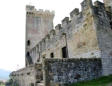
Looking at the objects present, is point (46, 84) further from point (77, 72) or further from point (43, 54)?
point (43, 54)

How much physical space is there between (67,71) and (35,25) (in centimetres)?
2072

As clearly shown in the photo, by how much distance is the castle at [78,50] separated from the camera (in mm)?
7402

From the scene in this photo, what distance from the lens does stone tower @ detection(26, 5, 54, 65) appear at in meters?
26.0

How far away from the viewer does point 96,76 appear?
8477 millimetres

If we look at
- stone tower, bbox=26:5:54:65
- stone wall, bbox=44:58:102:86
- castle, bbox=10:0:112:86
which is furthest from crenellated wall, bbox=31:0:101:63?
stone tower, bbox=26:5:54:65

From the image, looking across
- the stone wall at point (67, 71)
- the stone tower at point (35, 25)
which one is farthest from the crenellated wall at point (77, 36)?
the stone tower at point (35, 25)

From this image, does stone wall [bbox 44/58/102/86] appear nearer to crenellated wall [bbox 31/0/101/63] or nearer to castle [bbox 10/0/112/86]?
castle [bbox 10/0/112/86]

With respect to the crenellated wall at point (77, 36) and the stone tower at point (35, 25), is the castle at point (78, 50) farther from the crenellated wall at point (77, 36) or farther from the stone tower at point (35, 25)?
the stone tower at point (35, 25)

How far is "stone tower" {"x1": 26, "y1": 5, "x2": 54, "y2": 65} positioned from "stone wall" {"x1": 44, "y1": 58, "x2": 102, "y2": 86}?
17.6 meters

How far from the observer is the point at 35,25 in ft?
89.0

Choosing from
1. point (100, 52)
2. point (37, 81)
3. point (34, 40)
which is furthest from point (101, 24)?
point (34, 40)

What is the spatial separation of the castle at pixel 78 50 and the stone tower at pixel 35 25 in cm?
948

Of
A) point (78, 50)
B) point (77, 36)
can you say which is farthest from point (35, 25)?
point (78, 50)

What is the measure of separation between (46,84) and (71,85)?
4.22ft
